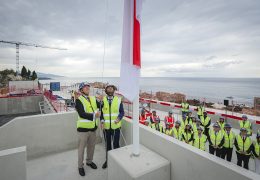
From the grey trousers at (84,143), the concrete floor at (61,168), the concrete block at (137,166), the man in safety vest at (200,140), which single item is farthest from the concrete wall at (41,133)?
the man in safety vest at (200,140)

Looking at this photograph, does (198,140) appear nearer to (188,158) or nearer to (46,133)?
(188,158)

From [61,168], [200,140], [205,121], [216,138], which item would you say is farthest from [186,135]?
[61,168]

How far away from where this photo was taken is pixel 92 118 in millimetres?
3703

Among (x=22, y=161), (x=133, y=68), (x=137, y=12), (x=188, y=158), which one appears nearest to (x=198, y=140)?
(x=188, y=158)

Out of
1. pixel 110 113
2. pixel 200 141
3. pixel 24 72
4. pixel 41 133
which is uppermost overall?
pixel 24 72

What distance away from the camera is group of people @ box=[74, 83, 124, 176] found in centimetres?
371

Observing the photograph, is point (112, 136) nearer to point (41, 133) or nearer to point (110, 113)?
point (110, 113)

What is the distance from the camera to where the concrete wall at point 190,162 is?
215 centimetres

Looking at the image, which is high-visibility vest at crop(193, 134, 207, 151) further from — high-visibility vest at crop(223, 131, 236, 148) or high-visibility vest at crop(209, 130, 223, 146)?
high-visibility vest at crop(223, 131, 236, 148)

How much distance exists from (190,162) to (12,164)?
281 cm

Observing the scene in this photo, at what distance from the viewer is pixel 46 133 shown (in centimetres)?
467

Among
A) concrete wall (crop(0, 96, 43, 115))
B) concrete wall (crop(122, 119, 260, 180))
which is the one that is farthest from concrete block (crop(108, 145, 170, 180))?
concrete wall (crop(0, 96, 43, 115))

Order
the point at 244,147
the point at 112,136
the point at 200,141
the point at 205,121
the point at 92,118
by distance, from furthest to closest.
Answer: the point at 205,121, the point at 200,141, the point at 244,147, the point at 112,136, the point at 92,118

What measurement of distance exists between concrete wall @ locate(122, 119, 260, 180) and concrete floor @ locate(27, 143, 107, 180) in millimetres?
1326
